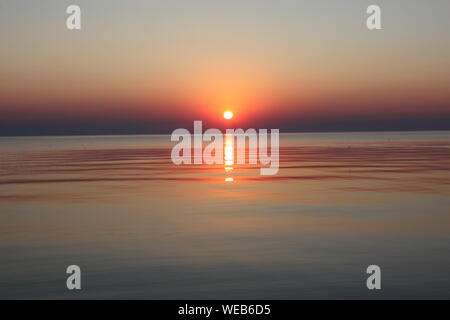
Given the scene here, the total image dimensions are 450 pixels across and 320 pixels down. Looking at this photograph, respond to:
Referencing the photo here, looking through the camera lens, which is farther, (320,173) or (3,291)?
(320,173)

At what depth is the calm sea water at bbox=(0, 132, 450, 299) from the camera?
13.6m

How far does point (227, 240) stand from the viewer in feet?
61.2

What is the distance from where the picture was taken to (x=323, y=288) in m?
13.4

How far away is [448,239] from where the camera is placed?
18.5 meters

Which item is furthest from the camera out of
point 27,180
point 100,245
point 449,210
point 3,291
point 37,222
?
point 27,180

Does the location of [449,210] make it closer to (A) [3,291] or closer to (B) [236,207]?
(B) [236,207]

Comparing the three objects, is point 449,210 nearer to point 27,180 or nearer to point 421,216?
point 421,216

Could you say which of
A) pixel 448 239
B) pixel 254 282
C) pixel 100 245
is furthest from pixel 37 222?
pixel 448 239

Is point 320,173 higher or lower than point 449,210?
higher

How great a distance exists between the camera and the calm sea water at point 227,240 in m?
13.6
